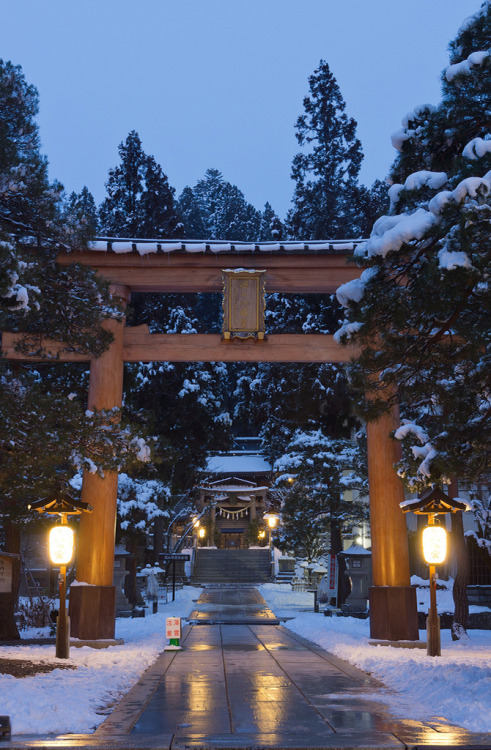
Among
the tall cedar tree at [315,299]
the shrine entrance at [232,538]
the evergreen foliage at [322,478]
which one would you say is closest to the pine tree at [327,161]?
the tall cedar tree at [315,299]

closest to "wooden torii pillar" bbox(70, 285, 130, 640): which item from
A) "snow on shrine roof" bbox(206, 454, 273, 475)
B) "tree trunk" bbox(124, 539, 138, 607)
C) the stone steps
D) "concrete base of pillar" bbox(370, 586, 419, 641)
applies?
"concrete base of pillar" bbox(370, 586, 419, 641)

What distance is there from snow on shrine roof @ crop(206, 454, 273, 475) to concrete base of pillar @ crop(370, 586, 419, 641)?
37.8 meters

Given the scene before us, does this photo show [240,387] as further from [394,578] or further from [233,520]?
[233,520]

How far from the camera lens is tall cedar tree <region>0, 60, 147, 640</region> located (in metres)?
11.0

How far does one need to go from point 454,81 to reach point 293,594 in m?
28.7

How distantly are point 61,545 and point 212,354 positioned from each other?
15.7ft

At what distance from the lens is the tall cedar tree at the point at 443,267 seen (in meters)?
7.79

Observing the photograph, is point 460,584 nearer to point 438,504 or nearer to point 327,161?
point 438,504

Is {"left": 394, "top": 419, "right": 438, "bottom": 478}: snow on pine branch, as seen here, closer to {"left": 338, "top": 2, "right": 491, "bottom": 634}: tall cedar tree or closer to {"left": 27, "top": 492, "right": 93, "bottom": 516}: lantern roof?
{"left": 338, "top": 2, "right": 491, "bottom": 634}: tall cedar tree

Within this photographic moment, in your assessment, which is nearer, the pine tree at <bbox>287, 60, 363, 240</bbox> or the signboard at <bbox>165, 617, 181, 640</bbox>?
the signboard at <bbox>165, 617, 181, 640</bbox>

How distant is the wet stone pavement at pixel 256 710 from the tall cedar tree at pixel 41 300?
374 cm

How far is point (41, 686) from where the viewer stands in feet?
29.4

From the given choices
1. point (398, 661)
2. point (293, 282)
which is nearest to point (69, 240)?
point (293, 282)

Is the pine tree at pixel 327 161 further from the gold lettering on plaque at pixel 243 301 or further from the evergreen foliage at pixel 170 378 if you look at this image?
the gold lettering on plaque at pixel 243 301
